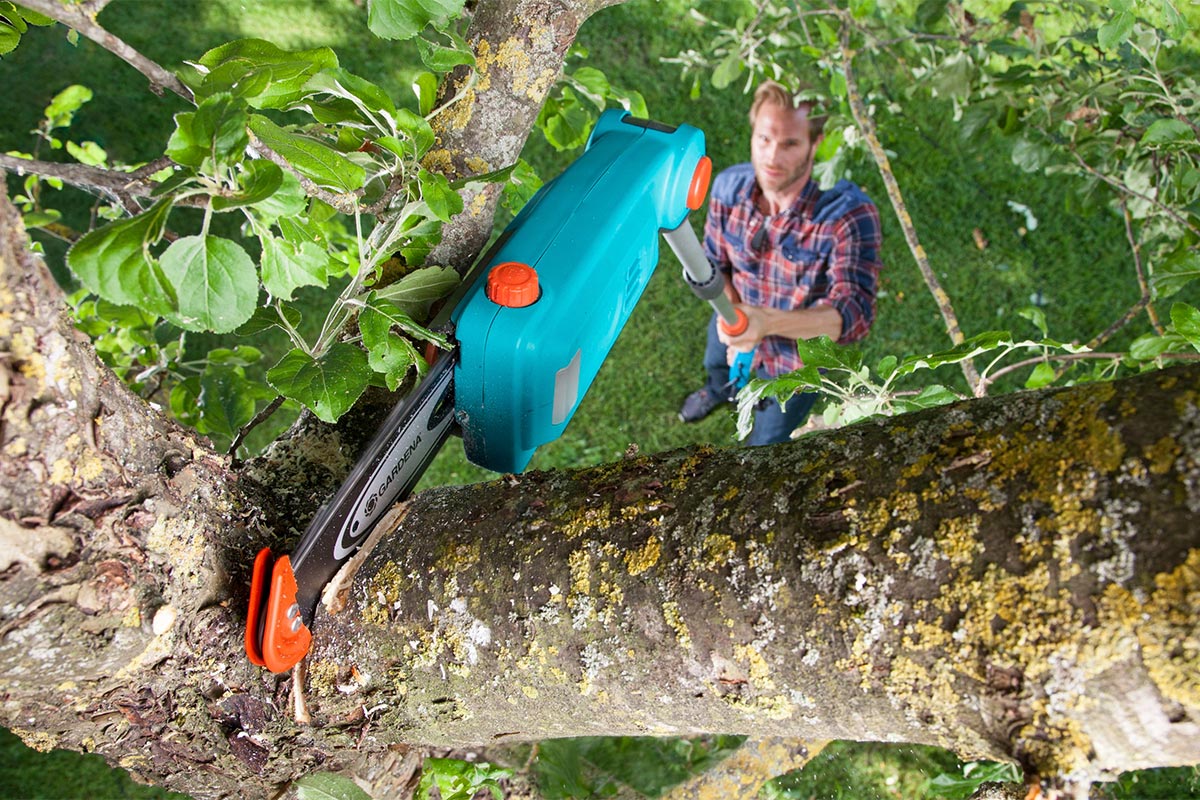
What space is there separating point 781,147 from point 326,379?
90.6 inches

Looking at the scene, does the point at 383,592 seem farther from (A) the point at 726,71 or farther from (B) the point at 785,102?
(B) the point at 785,102

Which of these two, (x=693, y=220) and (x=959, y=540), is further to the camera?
(x=693, y=220)

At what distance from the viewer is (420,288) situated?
1367 millimetres

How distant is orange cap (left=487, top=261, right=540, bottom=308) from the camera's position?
4.58 feet

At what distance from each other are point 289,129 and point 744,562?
34.1 inches

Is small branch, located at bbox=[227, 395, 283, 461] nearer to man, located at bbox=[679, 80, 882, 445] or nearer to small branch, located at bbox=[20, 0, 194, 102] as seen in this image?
small branch, located at bbox=[20, 0, 194, 102]

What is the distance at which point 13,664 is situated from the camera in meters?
0.95

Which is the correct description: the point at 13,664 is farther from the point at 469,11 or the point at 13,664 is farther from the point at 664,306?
the point at 664,306

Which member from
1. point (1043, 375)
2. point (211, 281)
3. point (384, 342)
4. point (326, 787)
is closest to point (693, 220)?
point (1043, 375)

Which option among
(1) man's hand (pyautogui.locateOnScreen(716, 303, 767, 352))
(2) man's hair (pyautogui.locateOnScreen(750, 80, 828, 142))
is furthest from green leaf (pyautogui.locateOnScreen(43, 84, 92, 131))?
(2) man's hair (pyautogui.locateOnScreen(750, 80, 828, 142))

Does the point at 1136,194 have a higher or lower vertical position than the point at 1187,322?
lower

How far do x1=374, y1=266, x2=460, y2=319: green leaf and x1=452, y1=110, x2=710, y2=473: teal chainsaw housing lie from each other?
4 cm

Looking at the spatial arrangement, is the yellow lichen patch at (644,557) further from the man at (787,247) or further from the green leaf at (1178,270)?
the man at (787,247)

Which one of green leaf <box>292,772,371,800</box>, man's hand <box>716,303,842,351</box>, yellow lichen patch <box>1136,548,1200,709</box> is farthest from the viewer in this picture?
man's hand <box>716,303,842,351</box>
